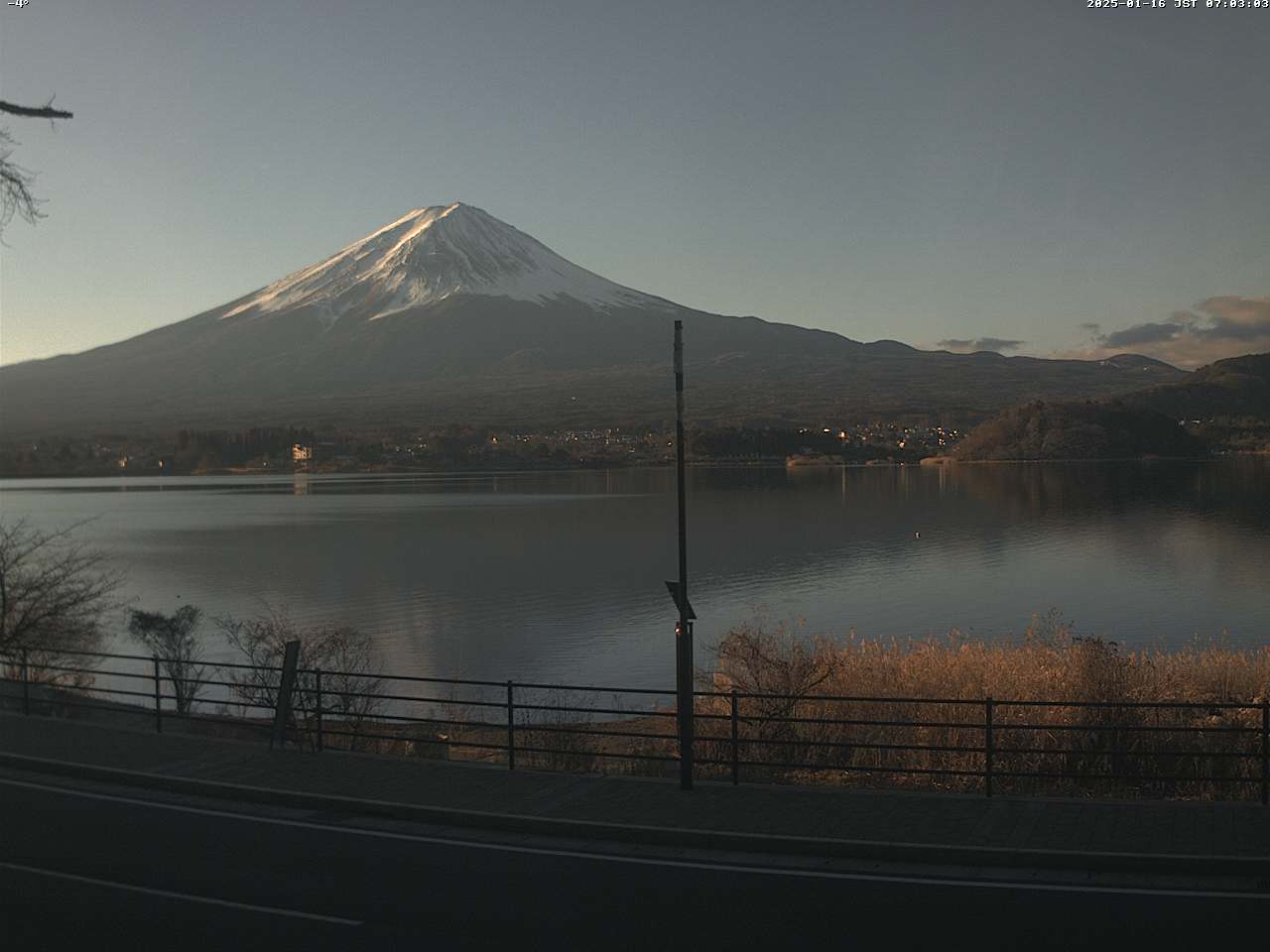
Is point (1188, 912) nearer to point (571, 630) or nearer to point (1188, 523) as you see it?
point (571, 630)

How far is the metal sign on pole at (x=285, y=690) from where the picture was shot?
13172mm

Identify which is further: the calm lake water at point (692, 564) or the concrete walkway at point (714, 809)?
the calm lake water at point (692, 564)

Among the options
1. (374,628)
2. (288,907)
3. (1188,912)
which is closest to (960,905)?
(1188,912)

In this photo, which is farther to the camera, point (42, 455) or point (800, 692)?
point (42, 455)

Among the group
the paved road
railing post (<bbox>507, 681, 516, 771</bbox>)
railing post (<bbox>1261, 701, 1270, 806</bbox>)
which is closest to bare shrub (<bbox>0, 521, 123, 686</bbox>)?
railing post (<bbox>507, 681, 516, 771</bbox>)

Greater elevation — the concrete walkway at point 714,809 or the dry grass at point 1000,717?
the concrete walkway at point 714,809

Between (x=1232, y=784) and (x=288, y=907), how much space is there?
10.7m

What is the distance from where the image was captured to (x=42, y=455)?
121 meters

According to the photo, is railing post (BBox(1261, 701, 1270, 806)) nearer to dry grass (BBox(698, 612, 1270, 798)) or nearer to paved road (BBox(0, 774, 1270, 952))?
dry grass (BBox(698, 612, 1270, 798))

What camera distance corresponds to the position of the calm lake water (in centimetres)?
4078

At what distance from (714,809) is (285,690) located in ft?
16.4

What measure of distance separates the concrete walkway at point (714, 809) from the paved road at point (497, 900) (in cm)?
41

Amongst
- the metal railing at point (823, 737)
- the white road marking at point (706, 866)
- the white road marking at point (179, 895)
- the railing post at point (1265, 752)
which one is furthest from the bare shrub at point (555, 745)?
the railing post at point (1265, 752)

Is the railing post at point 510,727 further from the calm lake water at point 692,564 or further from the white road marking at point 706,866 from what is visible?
the calm lake water at point 692,564
